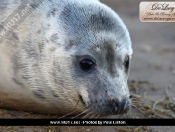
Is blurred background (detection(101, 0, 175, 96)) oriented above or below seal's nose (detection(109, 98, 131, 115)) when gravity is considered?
above

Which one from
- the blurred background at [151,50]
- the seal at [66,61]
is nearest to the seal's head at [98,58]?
the seal at [66,61]

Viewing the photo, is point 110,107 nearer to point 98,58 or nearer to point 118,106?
point 118,106

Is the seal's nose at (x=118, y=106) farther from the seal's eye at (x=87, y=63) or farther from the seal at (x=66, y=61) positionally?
the seal's eye at (x=87, y=63)

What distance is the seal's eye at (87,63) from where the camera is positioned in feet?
8.97

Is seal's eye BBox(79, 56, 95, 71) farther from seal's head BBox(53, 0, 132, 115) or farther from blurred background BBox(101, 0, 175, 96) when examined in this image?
blurred background BBox(101, 0, 175, 96)

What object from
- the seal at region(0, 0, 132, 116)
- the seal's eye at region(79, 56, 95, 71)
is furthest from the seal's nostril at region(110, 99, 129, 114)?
the seal's eye at region(79, 56, 95, 71)

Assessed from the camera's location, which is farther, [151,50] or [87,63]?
[151,50]

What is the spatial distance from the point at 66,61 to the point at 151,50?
4015 mm

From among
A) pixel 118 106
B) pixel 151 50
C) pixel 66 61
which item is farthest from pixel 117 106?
pixel 151 50

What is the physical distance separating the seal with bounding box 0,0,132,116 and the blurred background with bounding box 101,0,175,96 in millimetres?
1660

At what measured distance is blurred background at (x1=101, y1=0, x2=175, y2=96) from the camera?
16.3 ft

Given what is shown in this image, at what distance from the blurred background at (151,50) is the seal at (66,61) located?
1.66 m

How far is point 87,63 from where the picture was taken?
8.97 ft

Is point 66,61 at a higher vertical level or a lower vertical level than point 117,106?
higher
